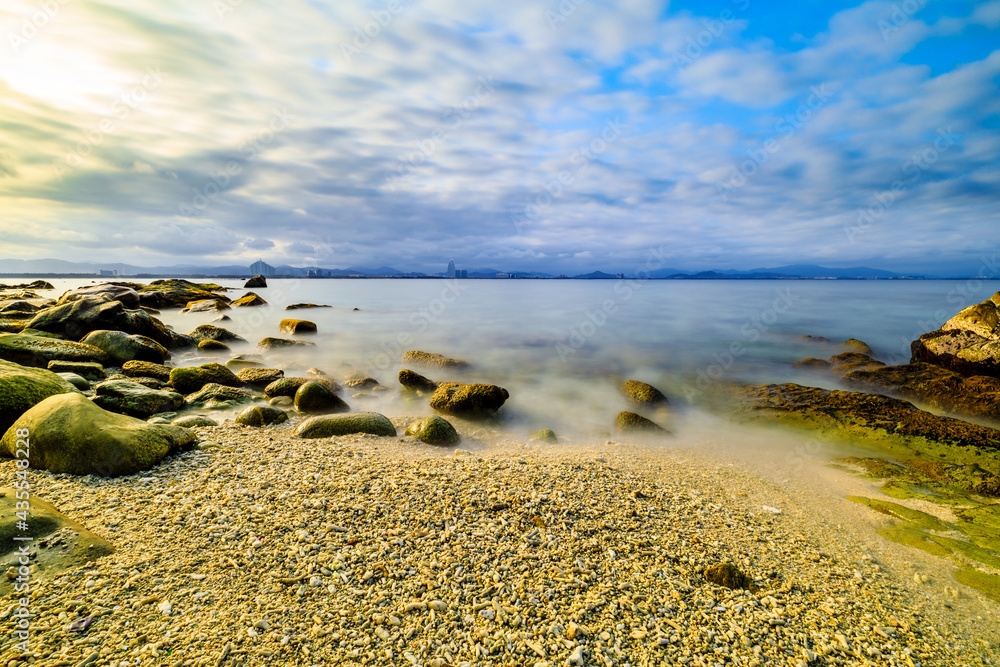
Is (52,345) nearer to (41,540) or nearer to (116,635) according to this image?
(41,540)

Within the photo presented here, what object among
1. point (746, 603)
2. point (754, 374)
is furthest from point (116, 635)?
point (754, 374)

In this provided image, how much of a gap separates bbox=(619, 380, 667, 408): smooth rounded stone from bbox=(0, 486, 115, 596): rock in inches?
414

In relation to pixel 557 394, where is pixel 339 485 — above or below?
above

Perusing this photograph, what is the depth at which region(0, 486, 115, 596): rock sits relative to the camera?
122 inches

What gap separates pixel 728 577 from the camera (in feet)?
12.1

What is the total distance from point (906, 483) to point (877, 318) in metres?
30.5

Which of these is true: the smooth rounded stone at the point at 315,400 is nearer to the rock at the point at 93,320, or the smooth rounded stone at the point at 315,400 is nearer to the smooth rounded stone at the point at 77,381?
the smooth rounded stone at the point at 77,381

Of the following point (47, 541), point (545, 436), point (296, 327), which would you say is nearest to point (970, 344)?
point (545, 436)

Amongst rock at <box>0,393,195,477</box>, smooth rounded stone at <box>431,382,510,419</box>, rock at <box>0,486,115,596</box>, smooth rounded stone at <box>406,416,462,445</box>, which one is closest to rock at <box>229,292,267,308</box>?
smooth rounded stone at <box>431,382,510,419</box>

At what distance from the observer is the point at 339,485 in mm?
4812

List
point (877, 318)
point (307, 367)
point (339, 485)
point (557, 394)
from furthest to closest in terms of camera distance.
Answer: point (877, 318) → point (307, 367) → point (557, 394) → point (339, 485)

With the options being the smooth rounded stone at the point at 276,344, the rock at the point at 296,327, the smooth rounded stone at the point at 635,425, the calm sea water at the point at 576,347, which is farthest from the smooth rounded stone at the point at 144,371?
the smooth rounded stone at the point at 635,425

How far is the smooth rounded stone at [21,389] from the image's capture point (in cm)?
529

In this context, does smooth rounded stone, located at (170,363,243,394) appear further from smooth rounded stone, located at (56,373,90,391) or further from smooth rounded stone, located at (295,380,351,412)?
smooth rounded stone, located at (295,380,351,412)
